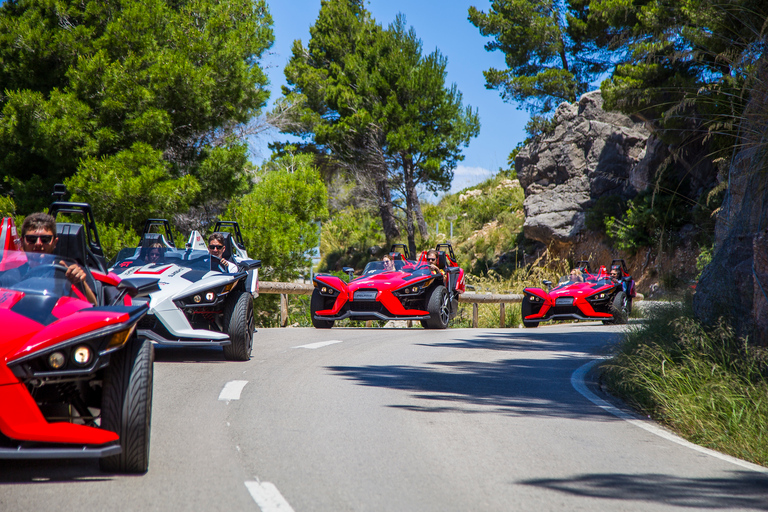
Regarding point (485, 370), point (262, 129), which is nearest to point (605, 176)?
point (262, 129)

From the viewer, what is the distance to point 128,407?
3.94 meters

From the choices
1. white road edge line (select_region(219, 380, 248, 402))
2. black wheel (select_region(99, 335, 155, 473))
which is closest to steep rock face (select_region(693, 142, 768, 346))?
white road edge line (select_region(219, 380, 248, 402))

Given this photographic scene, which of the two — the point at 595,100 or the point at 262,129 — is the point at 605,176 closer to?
the point at 595,100

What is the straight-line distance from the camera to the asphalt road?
12.5ft

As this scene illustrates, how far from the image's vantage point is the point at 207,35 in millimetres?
17828

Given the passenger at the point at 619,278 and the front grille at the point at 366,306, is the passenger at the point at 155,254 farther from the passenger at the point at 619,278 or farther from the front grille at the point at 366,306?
the passenger at the point at 619,278

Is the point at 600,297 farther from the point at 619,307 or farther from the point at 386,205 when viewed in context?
the point at 386,205

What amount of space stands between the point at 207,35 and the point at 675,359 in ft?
46.7

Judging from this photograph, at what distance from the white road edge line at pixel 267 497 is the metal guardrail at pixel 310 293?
39.2 feet

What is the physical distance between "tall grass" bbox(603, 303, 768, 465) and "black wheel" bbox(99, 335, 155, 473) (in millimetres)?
3972

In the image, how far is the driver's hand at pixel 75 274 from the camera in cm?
473

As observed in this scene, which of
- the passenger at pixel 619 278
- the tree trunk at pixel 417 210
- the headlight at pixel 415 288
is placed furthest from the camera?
the tree trunk at pixel 417 210

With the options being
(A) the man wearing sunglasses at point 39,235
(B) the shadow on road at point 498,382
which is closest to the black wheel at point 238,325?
(B) the shadow on road at point 498,382

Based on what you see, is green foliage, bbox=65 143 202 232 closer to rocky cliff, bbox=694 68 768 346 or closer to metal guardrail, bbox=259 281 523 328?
metal guardrail, bbox=259 281 523 328
